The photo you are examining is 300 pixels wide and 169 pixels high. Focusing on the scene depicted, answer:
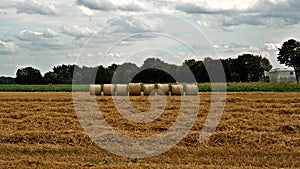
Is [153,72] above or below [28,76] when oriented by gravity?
below

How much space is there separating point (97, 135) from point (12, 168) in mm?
5181

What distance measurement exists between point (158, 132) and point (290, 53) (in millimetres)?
71916

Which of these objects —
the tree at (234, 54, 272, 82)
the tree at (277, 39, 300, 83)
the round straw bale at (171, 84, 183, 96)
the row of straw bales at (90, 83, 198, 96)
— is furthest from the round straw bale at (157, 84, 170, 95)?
the tree at (277, 39, 300, 83)

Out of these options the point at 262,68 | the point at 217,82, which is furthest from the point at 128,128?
the point at 262,68

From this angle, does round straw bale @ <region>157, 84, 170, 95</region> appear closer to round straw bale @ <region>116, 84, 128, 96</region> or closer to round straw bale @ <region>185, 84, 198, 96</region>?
round straw bale @ <region>185, 84, 198, 96</region>

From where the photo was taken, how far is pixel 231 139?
15719 mm

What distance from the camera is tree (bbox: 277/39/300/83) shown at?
3255 inches

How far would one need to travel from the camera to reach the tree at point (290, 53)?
271 ft

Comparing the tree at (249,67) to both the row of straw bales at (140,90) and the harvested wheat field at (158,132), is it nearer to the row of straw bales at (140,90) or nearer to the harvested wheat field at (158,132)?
the row of straw bales at (140,90)

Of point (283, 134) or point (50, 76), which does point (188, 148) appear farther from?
point (50, 76)

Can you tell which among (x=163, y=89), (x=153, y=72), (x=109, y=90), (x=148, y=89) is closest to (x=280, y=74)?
(x=153, y=72)

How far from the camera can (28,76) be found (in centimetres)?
6788

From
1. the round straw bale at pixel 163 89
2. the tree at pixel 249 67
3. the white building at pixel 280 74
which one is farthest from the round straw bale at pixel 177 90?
the white building at pixel 280 74

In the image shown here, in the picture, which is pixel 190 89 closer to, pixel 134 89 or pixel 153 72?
pixel 134 89
